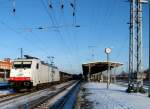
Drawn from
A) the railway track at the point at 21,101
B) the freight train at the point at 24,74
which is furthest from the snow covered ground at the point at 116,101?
the freight train at the point at 24,74

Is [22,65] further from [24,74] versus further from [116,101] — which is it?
[116,101]

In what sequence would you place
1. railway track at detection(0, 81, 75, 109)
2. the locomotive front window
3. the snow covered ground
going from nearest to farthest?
Result: the snow covered ground
railway track at detection(0, 81, 75, 109)
the locomotive front window

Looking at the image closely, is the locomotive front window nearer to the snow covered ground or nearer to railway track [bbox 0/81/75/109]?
railway track [bbox 0/81/75/109]

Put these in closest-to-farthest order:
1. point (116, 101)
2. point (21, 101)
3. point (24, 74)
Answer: point (116, 101), point (21, 101), point (24, 74)

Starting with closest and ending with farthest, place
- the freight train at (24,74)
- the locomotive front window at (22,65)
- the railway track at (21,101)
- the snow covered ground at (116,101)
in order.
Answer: the snow covered ground at (116,101), the railway track at (21,101), the freight train at (24,74), the locomotive front window at (22,65)

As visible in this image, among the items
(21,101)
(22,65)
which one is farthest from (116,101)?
(22,65)

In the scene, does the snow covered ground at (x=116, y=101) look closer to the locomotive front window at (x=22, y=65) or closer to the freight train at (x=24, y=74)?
the freight train at (x=24, y=74)

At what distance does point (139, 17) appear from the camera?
94.6 ft

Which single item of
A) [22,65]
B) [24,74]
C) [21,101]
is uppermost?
[22,65]

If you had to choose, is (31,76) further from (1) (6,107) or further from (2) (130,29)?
(1) (6,107)

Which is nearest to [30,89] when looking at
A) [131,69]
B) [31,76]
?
[31,76]

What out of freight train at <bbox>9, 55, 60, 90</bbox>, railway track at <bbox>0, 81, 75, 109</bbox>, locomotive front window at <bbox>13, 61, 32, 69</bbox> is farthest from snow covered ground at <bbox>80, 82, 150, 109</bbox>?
locomotive front window at <bbox>13, 61, 32, 69</bbox>

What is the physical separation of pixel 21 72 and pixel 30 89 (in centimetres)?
226

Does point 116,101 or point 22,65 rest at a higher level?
point 22,65
